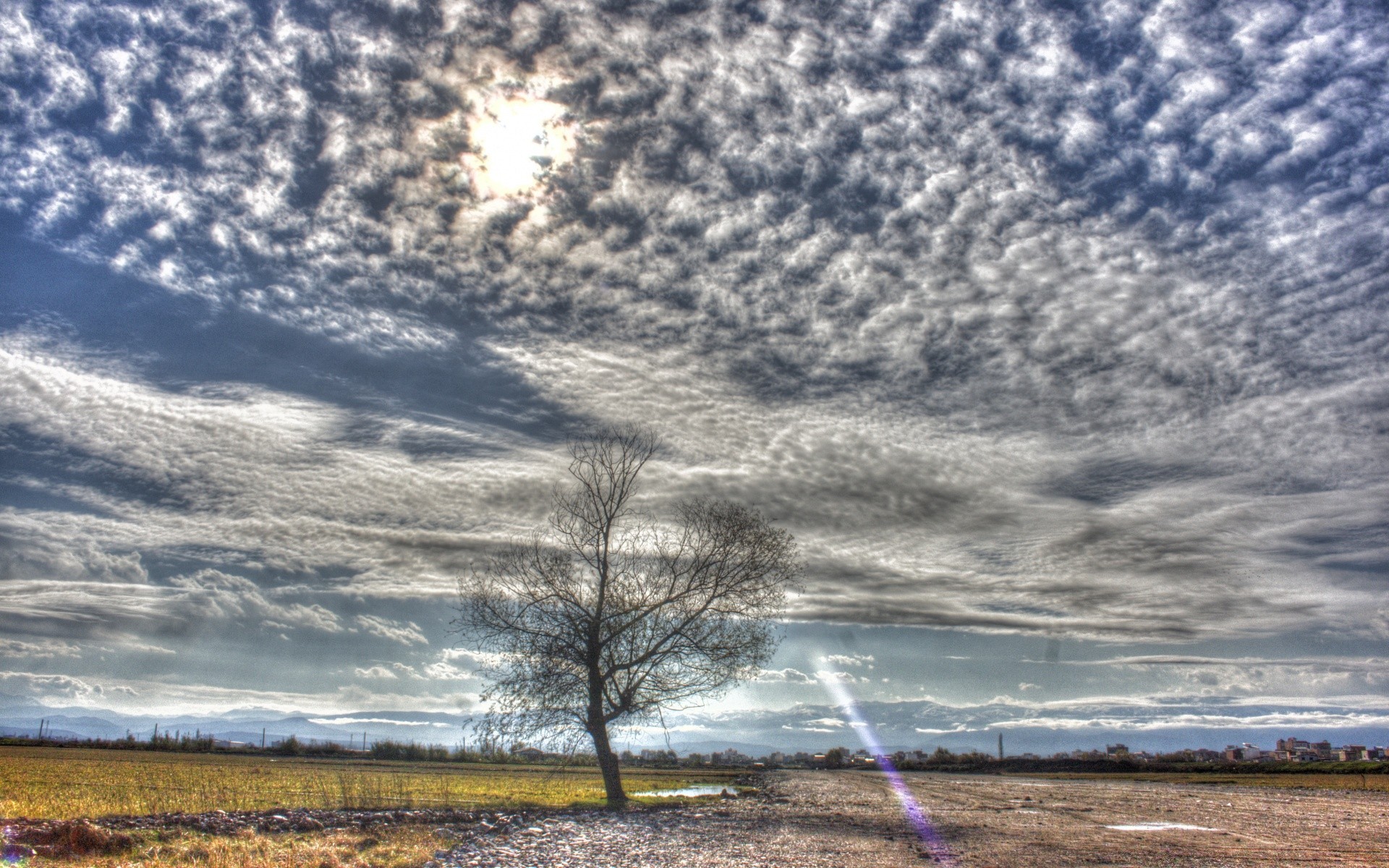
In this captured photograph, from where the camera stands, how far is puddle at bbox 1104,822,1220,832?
2011 centimetres

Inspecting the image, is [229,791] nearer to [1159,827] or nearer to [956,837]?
[956,837]

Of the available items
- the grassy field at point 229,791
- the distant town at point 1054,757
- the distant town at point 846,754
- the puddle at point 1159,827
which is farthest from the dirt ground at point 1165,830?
the distant town at point 1054,757

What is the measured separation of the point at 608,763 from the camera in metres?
26.8

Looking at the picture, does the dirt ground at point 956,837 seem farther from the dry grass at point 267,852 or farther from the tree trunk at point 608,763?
the tree trunk at point 608,763

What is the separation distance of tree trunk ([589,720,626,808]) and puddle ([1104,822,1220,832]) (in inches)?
592

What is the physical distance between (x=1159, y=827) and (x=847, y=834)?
8753mm

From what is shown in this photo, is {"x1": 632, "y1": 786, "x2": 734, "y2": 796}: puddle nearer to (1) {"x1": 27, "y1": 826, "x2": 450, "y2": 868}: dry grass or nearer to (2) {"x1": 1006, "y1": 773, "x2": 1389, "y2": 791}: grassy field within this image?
(1) {"x1": 27, "y1": 826, "x2": 450, "y2": 868}: dry grass

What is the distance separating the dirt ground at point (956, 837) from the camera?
560 inches

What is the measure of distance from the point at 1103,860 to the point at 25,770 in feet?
165

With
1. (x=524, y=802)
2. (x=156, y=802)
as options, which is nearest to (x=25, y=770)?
(x=156, y=802)

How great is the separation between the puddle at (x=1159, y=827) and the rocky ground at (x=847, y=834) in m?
0.06

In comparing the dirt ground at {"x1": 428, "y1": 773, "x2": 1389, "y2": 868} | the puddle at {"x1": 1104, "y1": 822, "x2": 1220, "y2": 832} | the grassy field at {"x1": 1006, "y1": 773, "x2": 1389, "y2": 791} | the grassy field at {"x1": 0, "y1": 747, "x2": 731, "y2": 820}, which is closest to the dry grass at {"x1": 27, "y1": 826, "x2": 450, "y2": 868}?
the dirt ground at {"x1": 428, "y1": 773, "x2": 1389, "y2": 868}

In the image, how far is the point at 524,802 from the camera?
27.1 meters

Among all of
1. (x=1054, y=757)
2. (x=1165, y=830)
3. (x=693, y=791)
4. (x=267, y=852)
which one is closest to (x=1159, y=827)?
(x=1165, y=830)
